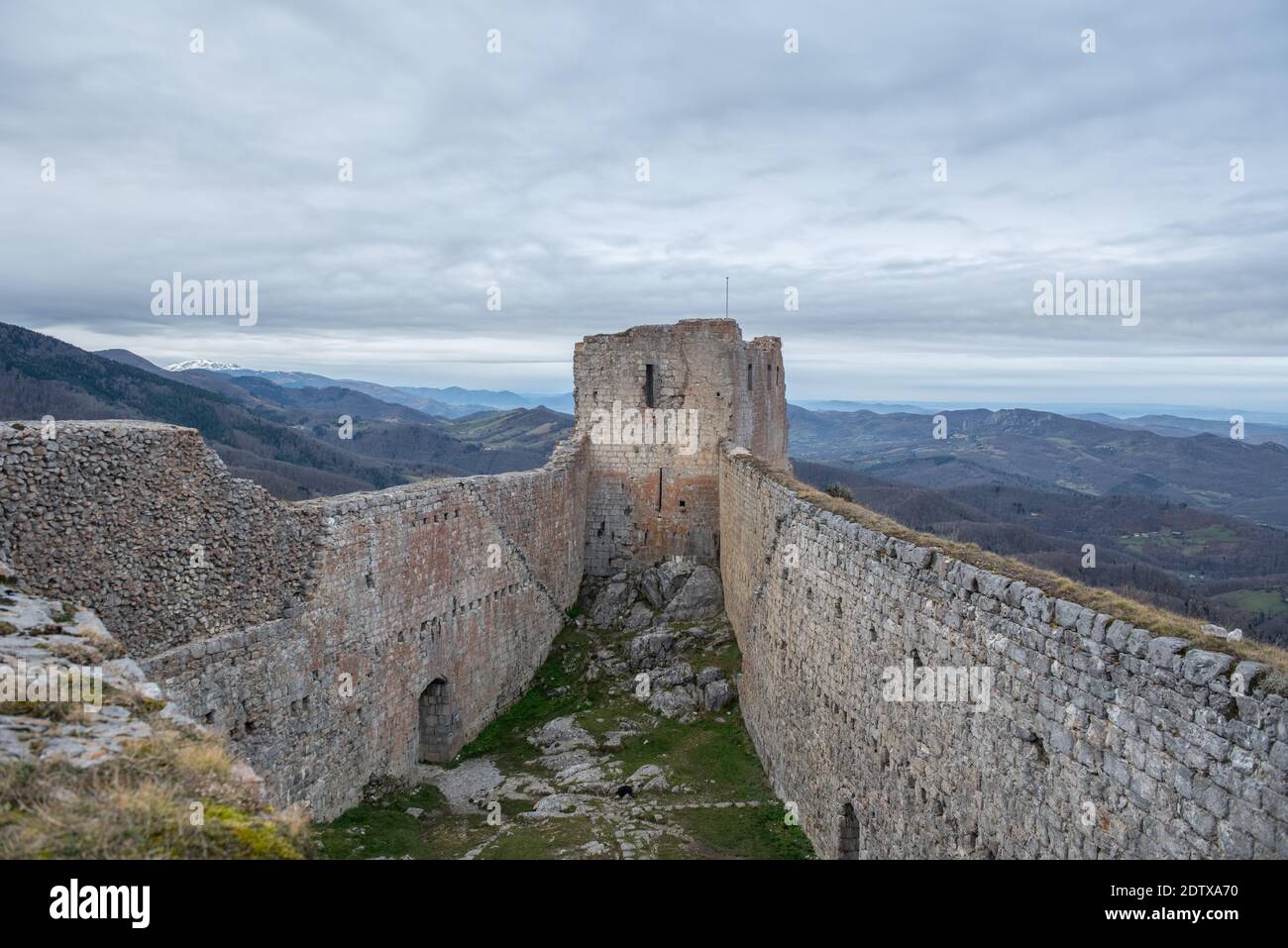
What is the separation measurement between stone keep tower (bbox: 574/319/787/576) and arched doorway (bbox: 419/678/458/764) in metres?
8.55

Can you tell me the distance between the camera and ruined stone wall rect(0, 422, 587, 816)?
31.4 ft

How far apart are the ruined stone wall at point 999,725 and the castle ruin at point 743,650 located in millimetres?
22

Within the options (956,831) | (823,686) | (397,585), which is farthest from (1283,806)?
(397,585)

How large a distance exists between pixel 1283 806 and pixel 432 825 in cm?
1221

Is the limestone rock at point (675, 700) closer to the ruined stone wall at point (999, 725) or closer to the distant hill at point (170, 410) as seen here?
the ruined stone wall at point (999, 725)

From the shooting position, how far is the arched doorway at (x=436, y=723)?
17422 millimetres

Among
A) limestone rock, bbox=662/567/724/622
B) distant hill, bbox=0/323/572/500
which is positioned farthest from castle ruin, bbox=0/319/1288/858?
distant hill, bbox=0/323/572/500

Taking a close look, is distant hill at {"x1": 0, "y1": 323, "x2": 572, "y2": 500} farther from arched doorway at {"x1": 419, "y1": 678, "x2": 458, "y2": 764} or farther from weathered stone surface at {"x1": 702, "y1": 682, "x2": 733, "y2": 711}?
weathered stone surface at {"x1": 702, "y1": 682, "x2": 733, "y2": 711}

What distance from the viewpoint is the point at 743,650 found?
18875 millimetres

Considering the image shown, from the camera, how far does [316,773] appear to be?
13.0 metres

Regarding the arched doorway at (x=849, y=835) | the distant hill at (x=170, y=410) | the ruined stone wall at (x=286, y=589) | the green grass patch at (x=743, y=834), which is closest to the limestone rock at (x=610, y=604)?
the ruined stone wall at (x=286, y=589)

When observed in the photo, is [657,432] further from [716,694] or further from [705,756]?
[705,756]
